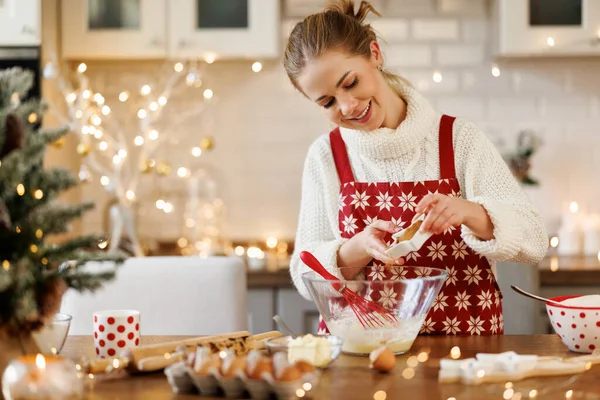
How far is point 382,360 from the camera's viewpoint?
49.7 inches

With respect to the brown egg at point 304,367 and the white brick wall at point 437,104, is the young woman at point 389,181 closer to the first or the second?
the brown egg at point 304,367

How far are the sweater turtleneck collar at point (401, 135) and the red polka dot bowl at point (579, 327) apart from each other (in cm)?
56

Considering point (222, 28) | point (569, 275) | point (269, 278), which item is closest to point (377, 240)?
point (269, 278)

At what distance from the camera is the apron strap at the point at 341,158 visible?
1.92m

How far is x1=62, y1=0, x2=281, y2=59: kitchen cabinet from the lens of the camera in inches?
123

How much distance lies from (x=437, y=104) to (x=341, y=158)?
154 cm

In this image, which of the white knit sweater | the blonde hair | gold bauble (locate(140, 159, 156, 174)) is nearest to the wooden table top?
the white knit sweater

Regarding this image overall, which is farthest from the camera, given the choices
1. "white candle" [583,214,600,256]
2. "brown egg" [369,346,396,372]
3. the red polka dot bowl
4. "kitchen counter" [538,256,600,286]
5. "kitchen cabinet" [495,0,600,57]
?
"white candle" [583,214,600,256]

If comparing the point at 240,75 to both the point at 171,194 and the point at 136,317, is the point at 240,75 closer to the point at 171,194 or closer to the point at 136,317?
the point at 171,194

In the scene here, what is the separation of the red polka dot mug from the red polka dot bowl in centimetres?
73

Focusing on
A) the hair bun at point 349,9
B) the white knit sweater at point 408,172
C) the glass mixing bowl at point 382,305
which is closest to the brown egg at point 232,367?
the glass mixing bowl at point 382,305

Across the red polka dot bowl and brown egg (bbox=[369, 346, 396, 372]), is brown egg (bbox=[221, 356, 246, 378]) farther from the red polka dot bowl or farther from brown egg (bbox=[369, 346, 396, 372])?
the red polka dot bowl

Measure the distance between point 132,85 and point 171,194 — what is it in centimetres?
46

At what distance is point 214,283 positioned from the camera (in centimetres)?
196
